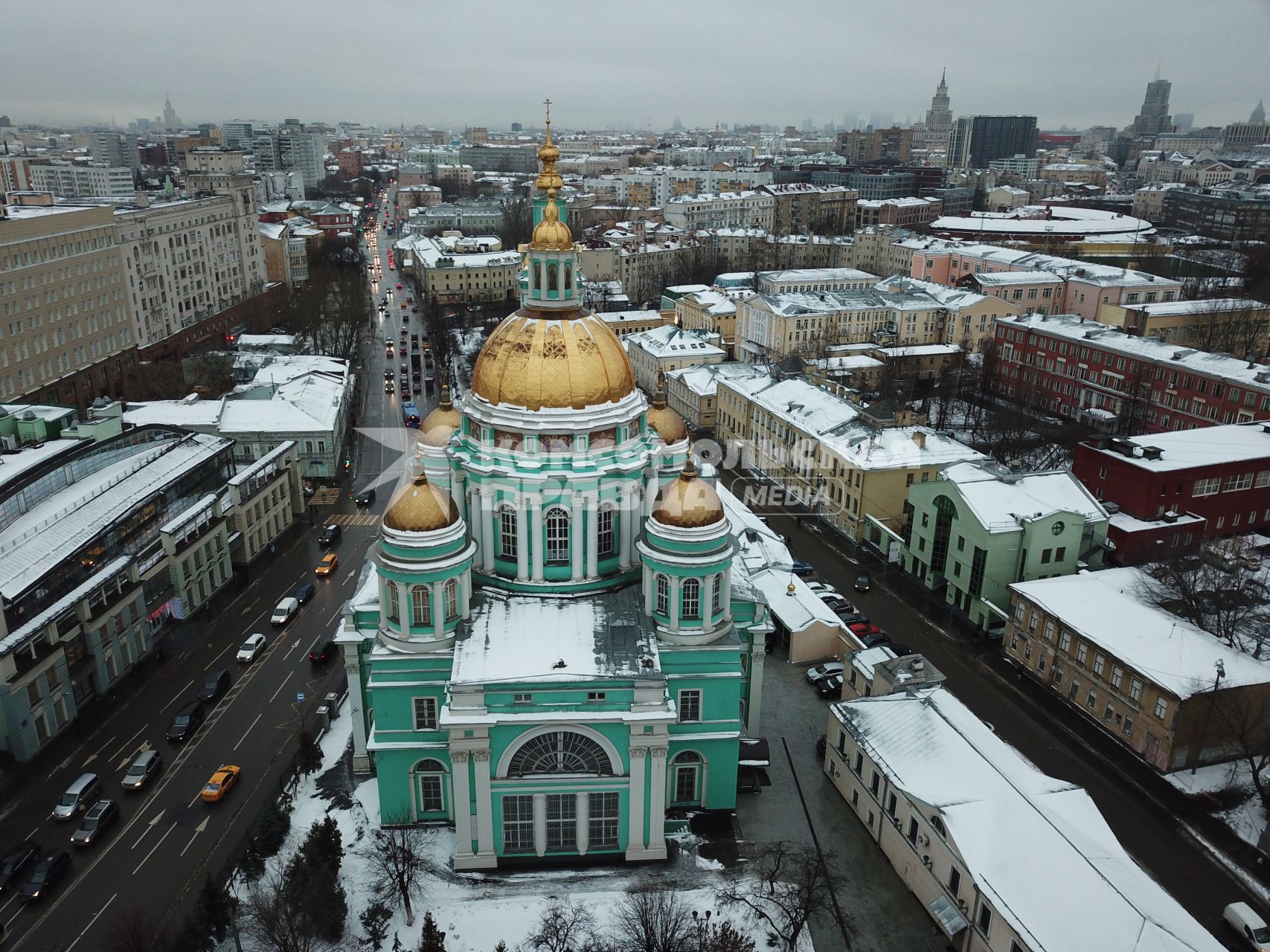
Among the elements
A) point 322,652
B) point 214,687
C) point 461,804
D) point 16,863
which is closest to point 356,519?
point 322,652

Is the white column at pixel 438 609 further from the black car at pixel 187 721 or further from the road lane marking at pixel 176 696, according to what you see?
the road lane marking at pixel 176 696

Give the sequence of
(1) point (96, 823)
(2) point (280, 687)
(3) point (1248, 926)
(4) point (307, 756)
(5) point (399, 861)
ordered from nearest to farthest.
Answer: (3) point (1248, 926) → (5) point (399, 861) → (1) point (96, 823) → (4) point (307, 756) → (2) point (280, 687)

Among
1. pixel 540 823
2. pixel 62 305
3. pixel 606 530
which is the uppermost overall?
pixel 62 305

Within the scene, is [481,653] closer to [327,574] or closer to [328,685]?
[328,685]

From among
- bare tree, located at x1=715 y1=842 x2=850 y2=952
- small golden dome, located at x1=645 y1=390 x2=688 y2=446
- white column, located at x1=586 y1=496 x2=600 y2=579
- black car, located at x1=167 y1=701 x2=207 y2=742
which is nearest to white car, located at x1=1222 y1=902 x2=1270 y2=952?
bare tree, located at x1=715 y1=842 x2=850 y2=952

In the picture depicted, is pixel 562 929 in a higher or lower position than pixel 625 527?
lower

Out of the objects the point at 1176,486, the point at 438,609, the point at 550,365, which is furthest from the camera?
the point at 1176,486

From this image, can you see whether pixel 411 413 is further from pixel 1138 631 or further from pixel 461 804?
pixel 1138 631
